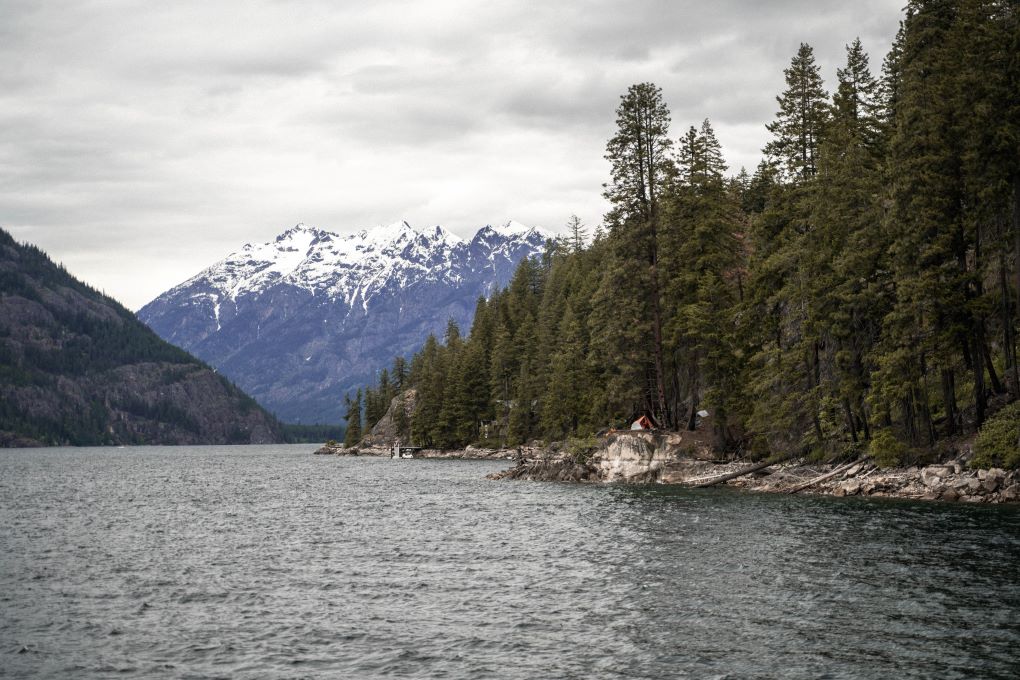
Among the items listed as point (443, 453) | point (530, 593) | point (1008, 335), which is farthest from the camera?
point (443, 453)

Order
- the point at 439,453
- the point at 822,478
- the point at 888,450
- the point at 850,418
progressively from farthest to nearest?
the point at 439,453 → the point at 850,418 → the point at 822,478 → the point at 888,450

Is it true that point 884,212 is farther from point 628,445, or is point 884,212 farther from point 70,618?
point 70,618

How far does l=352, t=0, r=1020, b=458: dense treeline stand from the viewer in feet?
145

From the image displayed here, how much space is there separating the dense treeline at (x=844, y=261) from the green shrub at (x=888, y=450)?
0.14 meters

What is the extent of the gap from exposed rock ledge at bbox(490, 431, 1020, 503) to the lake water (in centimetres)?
295

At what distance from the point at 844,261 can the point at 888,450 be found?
11.1 metres

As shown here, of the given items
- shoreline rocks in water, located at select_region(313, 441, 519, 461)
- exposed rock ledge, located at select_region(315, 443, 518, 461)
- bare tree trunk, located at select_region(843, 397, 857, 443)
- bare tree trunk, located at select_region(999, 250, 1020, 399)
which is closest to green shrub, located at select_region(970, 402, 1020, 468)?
bare tree trunk, located at select_region(999, 250, 1020, 399)

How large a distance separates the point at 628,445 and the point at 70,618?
43.7 meters

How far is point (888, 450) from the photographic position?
48.2 meters

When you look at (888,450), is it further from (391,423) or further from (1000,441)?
(391,423)

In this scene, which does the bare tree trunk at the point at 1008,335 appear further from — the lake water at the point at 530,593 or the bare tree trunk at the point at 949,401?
the lake water at the point at 530,593


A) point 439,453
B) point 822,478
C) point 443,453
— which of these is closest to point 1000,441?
point 822,478

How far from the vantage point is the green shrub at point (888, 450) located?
4806 centimetres

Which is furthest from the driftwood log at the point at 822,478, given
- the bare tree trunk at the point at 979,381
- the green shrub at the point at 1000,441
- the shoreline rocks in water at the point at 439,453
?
the shoreline rocks in water at the point at 439,453
